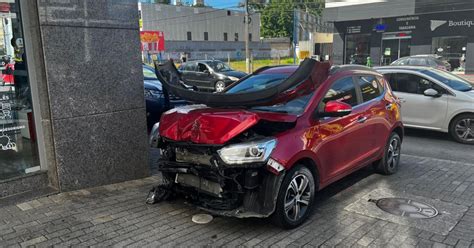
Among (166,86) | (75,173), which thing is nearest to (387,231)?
(166,86)

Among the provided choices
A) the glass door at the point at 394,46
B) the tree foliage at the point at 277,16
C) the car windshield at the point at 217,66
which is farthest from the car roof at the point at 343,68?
the tree foliage at the point at 277,16

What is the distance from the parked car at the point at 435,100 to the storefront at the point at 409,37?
1980 centimetres

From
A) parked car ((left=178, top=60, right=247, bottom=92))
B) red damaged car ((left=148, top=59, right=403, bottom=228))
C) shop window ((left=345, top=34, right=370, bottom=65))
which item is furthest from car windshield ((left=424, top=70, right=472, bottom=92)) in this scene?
Result: shop window ((left=345, top=34, right=370, bottom=65))

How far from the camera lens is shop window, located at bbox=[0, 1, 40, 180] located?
496cm

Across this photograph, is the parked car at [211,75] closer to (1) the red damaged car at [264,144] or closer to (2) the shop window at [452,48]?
(2) the shop window at [452,48]

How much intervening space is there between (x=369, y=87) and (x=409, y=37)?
25.7 metres

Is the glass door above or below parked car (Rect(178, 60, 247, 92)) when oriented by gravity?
above

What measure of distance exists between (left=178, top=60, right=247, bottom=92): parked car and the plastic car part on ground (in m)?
16.4

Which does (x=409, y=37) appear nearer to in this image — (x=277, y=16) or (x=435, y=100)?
(x=435, y=100)

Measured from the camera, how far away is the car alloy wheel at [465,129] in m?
8.35

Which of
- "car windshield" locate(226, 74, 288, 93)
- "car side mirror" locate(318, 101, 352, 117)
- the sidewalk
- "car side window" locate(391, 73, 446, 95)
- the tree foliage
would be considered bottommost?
the sidewalk

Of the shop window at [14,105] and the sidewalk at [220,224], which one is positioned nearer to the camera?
the sidewalk at [220,224]

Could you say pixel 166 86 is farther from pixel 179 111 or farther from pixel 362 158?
pixel 362 158

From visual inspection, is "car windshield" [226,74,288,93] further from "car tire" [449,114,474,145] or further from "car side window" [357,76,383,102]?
"car tire" [449,114,474,145]
